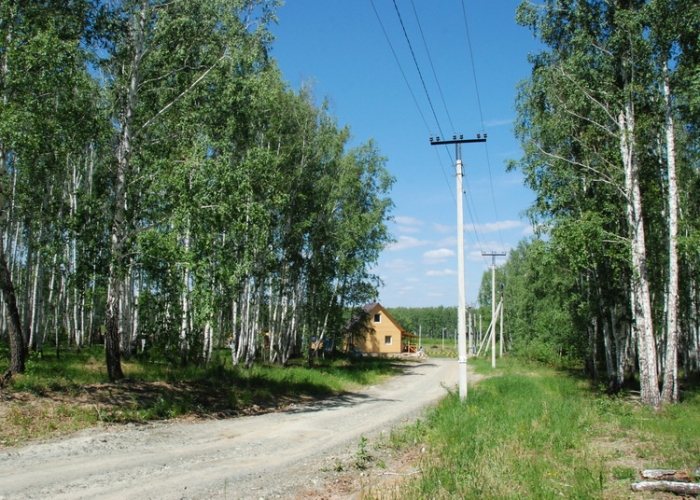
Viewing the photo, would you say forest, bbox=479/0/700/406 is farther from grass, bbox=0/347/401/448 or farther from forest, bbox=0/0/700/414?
grass, bbox=0/347/401/448

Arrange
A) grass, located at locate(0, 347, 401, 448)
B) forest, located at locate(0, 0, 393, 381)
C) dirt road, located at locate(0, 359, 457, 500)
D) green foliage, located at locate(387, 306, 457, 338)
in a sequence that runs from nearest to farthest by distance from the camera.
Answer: dirt road, located at locate(0, 359, 457, 500) → grass, located at locate(0, 347, 401, 448) → forest, located at locate(0, 0, 393, 381) → green foliage, located at locate(387, 306, 457, 338)

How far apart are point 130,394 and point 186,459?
174 inches

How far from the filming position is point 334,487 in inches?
267

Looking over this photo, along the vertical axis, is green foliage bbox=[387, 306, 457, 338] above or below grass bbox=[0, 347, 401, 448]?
below

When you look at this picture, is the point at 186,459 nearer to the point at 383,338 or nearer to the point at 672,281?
the point at 672,281

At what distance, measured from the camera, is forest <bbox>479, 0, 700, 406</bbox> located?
48.7 ft

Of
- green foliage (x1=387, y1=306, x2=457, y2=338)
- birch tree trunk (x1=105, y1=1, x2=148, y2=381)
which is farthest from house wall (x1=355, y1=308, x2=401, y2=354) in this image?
green foliage (x1=387, y1=306, x2=457, y2=338)

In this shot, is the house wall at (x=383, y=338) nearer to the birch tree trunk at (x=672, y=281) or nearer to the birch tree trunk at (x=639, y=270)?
the birch tree trunk at (x=639, y=270)

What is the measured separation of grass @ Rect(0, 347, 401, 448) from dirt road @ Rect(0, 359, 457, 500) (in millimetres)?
728

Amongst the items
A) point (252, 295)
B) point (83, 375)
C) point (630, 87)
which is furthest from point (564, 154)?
point (83, 375)

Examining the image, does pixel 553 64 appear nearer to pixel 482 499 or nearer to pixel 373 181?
pixel 373 181

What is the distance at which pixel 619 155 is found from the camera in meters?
16.6

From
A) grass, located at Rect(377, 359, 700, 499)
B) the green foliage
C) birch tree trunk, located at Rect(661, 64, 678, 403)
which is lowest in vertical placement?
the green foliage

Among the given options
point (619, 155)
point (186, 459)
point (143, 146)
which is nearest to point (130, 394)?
point (186, 459)
